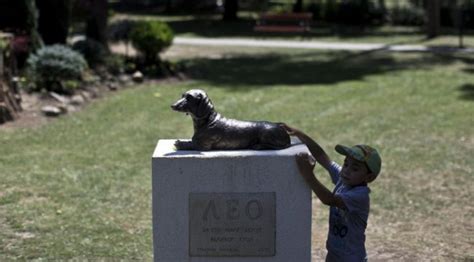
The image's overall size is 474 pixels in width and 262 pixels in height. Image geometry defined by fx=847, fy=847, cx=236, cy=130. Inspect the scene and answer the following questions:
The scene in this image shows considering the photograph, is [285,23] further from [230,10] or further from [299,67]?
[299,67]

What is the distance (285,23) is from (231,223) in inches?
1001

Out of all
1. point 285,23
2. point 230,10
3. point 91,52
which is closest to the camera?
point 91,52

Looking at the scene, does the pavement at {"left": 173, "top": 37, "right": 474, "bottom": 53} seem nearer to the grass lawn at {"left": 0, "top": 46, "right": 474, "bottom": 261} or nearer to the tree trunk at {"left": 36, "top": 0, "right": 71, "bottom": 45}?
the grass lawn at {"left": 0, "top": 46, "right": 474, "bottom": 261}

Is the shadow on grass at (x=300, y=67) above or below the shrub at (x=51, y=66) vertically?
below

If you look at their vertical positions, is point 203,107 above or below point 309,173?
above

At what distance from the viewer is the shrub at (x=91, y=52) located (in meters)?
17.6

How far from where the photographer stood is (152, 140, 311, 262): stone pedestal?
5.29m

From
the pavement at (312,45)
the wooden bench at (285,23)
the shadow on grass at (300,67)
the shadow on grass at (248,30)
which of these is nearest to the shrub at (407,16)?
the shadow on grass at (248,30)

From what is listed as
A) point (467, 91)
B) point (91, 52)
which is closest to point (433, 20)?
point (467, 91)

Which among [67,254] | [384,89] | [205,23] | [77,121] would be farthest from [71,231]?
[205,23]

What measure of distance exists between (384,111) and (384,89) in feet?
8.10

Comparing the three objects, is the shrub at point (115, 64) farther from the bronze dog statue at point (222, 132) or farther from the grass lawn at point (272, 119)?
the bronze dog statue at point (222, 132)

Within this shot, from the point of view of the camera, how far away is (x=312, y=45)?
25.9 meters

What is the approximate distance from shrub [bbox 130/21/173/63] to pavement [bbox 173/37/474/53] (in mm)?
7672
